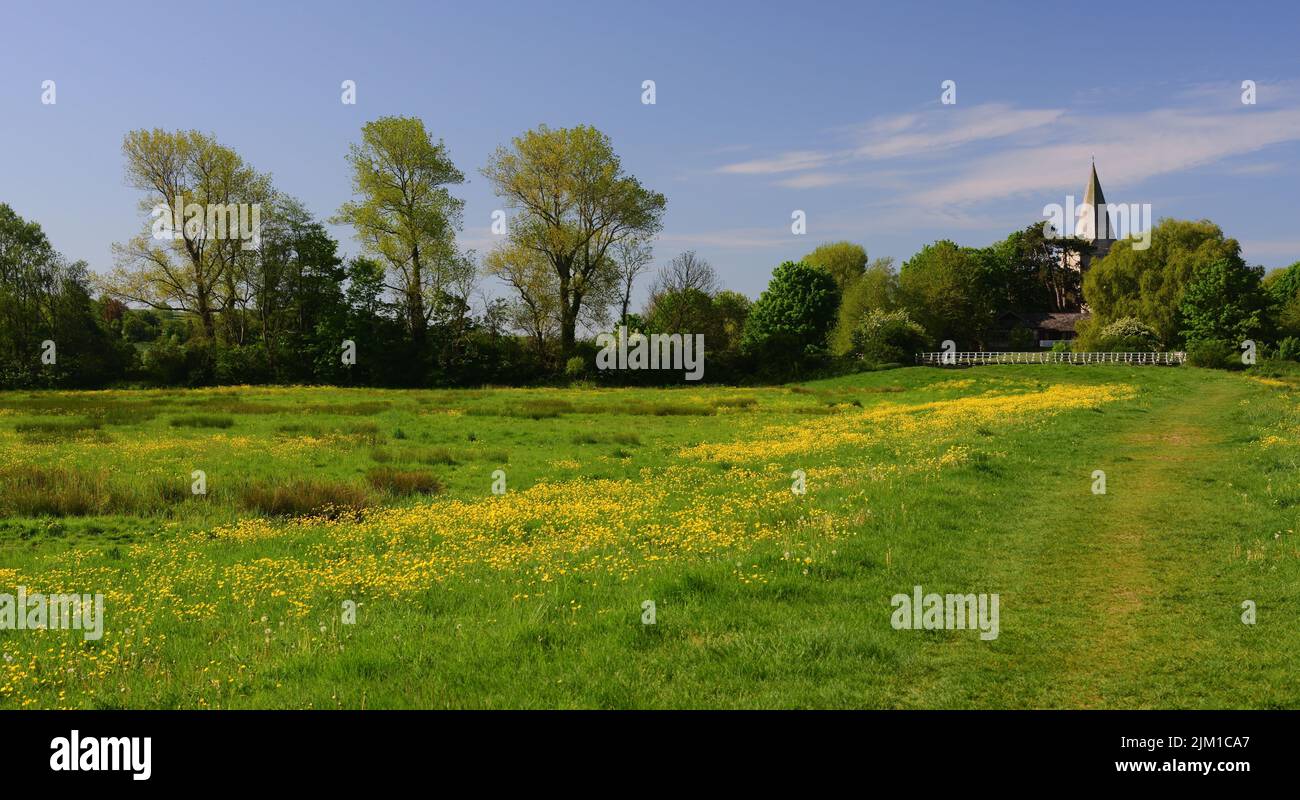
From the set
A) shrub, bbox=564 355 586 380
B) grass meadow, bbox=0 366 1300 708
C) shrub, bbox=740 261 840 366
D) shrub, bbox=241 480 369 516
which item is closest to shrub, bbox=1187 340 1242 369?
shrub, bbox=740 261 840 366

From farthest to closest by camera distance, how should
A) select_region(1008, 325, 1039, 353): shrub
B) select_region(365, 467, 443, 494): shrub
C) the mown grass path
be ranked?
select_region(1008, 325, 1039, 353): shrub < select_region(365, 467, 443, 494): shrub < the mown grass path

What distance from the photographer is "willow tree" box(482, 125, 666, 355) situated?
79438mm

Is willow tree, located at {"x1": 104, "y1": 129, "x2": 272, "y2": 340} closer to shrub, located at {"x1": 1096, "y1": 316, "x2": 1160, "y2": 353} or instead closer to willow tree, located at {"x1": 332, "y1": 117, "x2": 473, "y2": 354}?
willow tree, located at {"x1": 332, "y1": 117, "x2": 473, "y2": 354}

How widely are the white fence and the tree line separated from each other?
3395mm

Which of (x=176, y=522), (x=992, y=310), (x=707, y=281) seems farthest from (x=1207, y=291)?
(x=176, y=522)

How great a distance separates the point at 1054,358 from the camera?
83250 mm

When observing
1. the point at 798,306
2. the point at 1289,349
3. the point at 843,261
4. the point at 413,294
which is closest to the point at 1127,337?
the point at 1289,349

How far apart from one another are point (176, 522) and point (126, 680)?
32.9 ft

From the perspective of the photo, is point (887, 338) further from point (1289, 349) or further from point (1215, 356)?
point (1289, 349)

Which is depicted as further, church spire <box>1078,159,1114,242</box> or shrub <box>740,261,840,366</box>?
church spire <box>1078,159,1114,242</box>

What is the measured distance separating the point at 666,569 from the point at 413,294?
74.0m

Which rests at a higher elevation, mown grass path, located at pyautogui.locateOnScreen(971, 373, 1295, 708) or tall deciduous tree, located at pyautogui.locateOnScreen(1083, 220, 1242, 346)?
tall deciduous tree, located at pyautogui.locateOnScreen(1083, 220, 1242, 346)

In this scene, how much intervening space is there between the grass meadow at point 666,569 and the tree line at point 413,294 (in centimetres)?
5078
